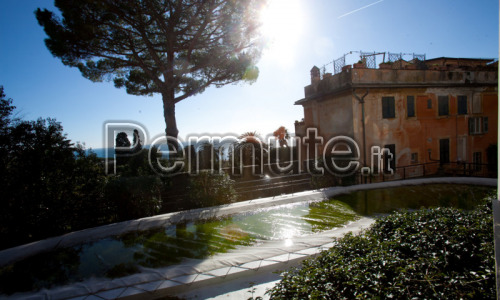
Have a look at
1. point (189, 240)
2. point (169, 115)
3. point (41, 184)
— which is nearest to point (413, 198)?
point (189, 240)

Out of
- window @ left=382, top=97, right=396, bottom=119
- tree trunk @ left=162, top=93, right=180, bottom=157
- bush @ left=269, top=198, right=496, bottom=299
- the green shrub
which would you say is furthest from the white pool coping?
window @ left=382, top=97, right=396, bottom=119

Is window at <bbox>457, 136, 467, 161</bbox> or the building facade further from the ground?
the building facade

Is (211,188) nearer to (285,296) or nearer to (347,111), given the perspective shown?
(285,296)

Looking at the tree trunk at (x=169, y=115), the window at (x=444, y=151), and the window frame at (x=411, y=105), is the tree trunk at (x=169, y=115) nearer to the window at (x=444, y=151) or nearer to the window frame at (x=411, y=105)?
the window frame at (x=411, y=105)

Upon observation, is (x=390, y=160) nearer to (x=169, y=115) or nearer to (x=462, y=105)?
(x=462, y=105)

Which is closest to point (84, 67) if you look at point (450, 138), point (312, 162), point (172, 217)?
point (172, 217)

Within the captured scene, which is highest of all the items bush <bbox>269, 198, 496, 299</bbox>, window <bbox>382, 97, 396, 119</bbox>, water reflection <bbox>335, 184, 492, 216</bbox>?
window <bbox>382, 97, 396, 119</bbox>

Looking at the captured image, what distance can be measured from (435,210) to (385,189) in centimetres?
669

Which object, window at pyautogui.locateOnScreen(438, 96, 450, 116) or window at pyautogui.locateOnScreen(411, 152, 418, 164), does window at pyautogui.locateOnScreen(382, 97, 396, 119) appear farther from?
window at pyautogui.locateOnScreen(438, 96, 450, 116)

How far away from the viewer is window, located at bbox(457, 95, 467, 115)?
1717cm

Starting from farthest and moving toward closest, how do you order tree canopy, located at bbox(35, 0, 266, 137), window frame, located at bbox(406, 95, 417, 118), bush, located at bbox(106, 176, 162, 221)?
window frame, located at bbox(406, 95, 417, 118) → tree canopy, located at bbox(35, 0, 266, 137) → bush, located at bbox(106, 176, 162, 221)

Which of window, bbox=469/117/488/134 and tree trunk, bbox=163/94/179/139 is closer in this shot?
tree trunk, bbox=163/94/179/139

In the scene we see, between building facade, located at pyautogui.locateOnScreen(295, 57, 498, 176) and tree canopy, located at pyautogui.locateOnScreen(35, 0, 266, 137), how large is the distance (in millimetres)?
5449

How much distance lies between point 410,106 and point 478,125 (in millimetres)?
5593
